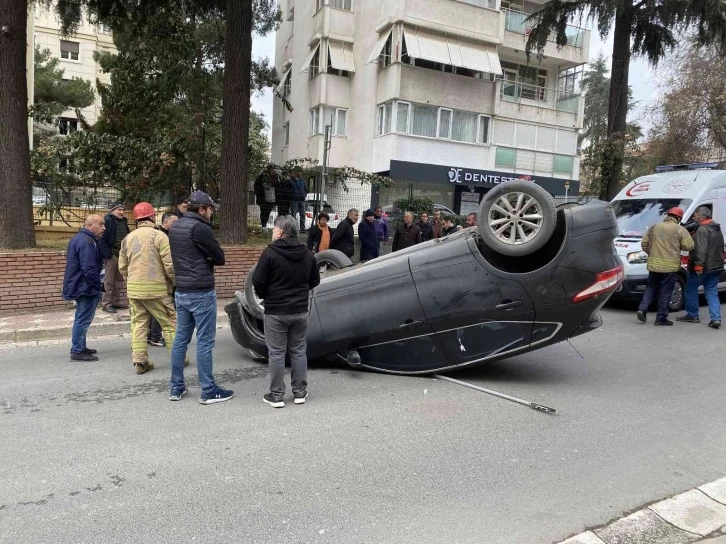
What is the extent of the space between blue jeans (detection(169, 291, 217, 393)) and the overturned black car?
3.57 feet

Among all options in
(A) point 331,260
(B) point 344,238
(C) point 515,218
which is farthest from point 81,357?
(B) point 344,238

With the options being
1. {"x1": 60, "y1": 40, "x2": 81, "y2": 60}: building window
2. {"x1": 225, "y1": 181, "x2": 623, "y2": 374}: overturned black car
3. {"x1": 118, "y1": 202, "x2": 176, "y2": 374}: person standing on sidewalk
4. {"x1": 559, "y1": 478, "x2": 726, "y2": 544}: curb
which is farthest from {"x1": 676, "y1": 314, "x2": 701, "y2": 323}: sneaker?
{"x1": 60, "y1": 40, "x2": 81, "y2": 60}: building window

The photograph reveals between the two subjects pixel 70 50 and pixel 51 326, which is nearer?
pixel 51 326

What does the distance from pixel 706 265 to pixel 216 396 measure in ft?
25.7

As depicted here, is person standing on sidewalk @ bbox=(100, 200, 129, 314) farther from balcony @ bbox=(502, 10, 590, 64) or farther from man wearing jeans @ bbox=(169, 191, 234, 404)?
balcony @ bbox=(502, 10, 590, 64)

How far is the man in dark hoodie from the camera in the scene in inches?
182

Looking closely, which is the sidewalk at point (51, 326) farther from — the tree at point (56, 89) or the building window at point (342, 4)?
the tree at point (56, 89)

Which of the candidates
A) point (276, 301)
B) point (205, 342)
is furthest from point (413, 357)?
point (205, 342)

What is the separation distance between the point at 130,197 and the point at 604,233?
1015cm

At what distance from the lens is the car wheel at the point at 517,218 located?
4.99 m

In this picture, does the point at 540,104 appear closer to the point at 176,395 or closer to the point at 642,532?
the point at 176,395

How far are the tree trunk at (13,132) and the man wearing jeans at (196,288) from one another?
6.08 meters

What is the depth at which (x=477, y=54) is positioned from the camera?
2502cm

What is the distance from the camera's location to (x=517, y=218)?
5.13 metres
